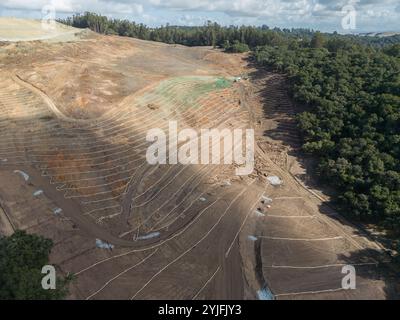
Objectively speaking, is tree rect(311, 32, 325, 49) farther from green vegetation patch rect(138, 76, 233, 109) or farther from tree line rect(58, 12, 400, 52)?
green vegetation patch rect(138, 76, 233, 109)

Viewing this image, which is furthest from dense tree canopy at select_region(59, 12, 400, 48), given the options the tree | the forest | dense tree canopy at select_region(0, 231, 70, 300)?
dense tree canopy at select_region(0, 231, 70, 300)

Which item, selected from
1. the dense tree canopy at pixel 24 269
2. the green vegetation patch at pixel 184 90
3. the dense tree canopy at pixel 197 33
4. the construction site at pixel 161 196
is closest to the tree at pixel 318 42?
the dense tree canopy at pixel 197 33

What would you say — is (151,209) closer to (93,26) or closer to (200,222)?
(200,222)

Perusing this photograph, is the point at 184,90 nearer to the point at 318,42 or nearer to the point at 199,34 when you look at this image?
the point at 318,42

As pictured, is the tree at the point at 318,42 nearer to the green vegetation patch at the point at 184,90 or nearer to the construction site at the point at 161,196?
the construction site at the point at 161,196
